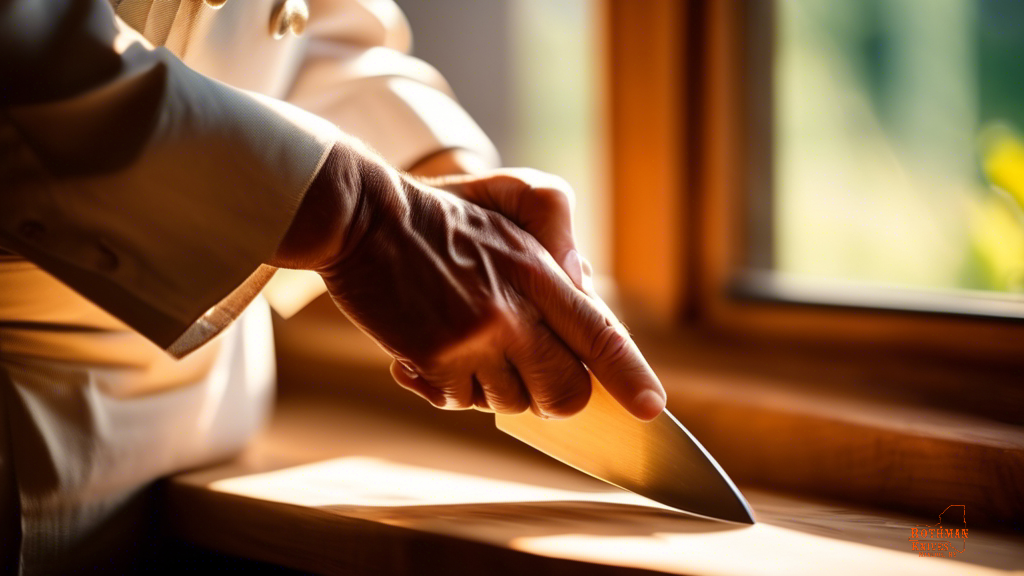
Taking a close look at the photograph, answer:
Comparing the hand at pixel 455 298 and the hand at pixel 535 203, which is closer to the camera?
the hand at pixel 455 298

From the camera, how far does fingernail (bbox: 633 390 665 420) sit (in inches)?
18.8

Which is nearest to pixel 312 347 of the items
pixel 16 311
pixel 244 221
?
pixel 16 311

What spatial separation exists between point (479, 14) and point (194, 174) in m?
0.69

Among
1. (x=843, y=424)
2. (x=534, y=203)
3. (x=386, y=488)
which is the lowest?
(x=386, y=488)

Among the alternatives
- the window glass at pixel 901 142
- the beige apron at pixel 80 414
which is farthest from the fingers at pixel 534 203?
the window glass at pixel 901 142

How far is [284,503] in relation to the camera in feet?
1.82

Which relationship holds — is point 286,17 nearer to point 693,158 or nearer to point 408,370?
point 408,370

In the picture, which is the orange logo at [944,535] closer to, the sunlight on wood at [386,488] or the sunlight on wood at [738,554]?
the sunlight on wood at [738,554]

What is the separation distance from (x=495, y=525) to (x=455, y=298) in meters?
0.15

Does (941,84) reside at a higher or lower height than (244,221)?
higher

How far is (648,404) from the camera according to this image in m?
0.48

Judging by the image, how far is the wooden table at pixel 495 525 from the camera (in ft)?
1.48

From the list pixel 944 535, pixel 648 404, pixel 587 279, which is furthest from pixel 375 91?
pixel 944 535

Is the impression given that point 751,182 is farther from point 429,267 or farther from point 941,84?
point 429,267
